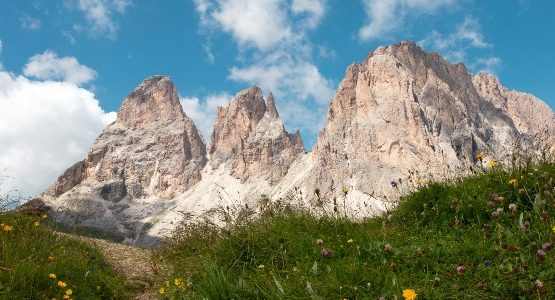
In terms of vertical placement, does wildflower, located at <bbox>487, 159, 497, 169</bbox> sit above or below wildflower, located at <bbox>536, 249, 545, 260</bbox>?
above

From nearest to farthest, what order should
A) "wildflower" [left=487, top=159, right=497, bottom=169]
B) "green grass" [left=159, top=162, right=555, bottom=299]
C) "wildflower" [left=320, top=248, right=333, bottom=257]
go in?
"green grass" [left=159, top=162, right=555, bottom=299] → "wildflower" [left=320, top=248, right=333, bottom=257] → "wildflower" [left=487, top=159, right=497, bottom=169]

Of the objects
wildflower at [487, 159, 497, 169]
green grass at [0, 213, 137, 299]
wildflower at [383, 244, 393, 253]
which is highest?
wildflower at [487, 159, 497, 169]

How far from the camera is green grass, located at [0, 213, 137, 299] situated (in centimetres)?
660

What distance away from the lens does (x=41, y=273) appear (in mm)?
7129

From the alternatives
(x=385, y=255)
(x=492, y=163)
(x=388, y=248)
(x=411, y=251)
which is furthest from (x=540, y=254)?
(x=492, y=163)

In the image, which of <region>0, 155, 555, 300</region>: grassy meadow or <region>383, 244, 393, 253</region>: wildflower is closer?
<region>0, 155, 555, 300</region>: grassy meadow

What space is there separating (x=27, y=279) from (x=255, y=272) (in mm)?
3512

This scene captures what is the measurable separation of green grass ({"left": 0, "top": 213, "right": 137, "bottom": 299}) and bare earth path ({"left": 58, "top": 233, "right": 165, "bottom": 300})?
0.43m

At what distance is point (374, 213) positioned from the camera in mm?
9047

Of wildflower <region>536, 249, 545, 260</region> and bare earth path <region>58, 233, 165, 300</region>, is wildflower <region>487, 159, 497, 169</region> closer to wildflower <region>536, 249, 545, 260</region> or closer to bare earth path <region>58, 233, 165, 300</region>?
wildflower <region>536, 249, 545, 260</region>

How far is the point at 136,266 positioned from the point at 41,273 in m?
6.66

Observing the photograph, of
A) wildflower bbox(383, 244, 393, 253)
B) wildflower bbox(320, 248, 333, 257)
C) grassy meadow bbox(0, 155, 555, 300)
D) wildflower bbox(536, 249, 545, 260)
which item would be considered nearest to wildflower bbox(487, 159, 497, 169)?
grassy meadow bbox(0, 155, 555, 300)

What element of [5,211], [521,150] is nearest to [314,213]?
[521,150]

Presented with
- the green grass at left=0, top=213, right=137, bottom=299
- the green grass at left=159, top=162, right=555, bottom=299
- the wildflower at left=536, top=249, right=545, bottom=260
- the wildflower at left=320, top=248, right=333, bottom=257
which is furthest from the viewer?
the green grass at left=0, top=213, right=137, bottom=299
